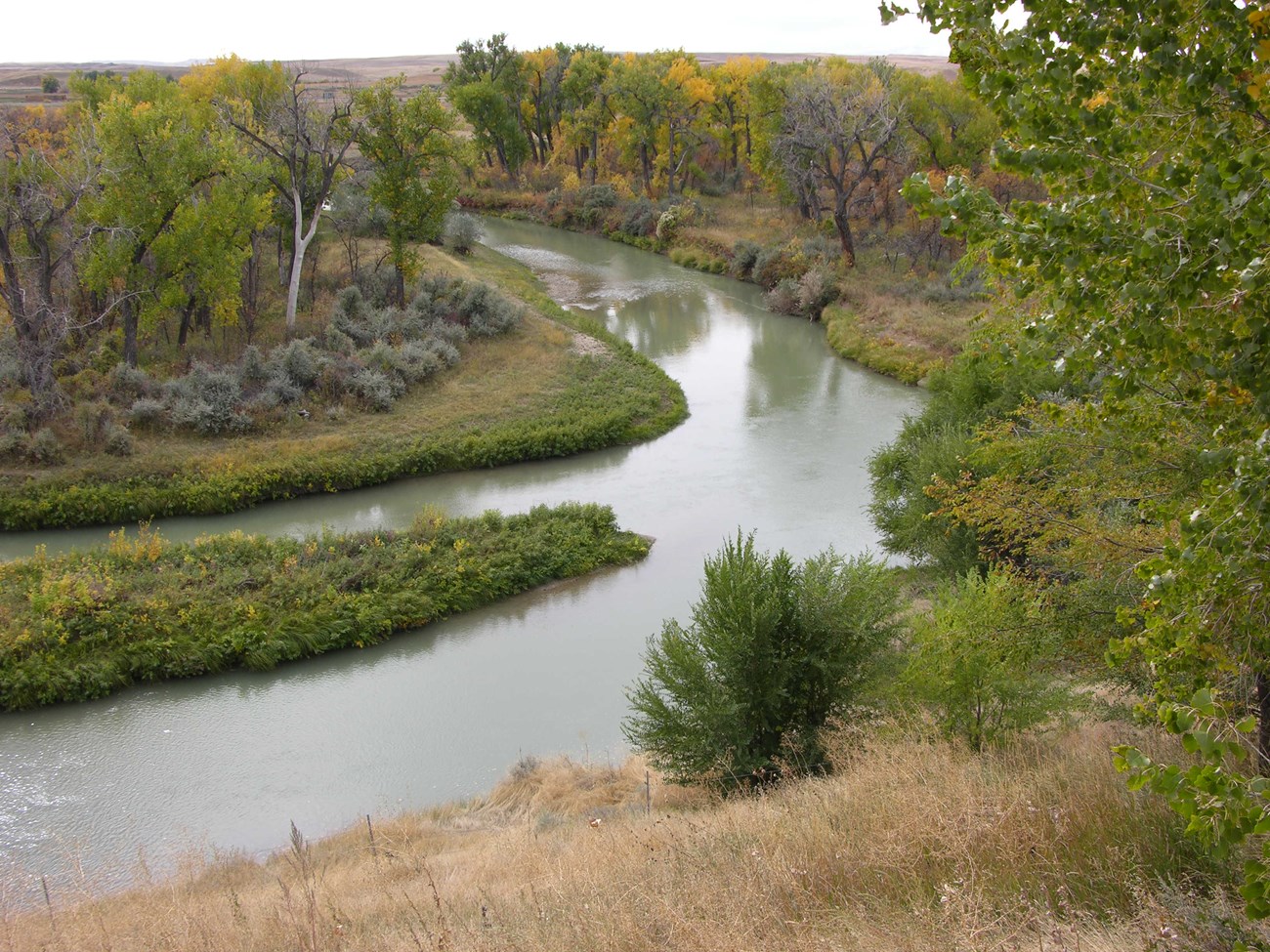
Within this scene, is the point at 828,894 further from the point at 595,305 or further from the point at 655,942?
the point at 595,305

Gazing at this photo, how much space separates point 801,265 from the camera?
3384 cm

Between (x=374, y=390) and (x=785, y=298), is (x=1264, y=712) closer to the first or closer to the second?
(x=374, y=390)

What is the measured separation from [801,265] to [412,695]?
24.6 metres

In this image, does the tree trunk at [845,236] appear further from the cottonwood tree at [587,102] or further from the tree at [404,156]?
the cottonwood tree at [587,102]

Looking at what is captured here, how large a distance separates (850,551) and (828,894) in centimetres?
1129

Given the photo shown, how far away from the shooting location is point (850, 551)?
53.3 ft

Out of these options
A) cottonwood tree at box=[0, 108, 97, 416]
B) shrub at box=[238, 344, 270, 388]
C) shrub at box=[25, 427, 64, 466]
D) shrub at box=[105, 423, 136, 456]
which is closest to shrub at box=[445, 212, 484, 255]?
cottonwood tree at box=[0, 108, 97, 416]

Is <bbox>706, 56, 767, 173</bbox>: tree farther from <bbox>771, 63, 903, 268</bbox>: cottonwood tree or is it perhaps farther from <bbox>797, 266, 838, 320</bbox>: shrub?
<bbox>797, 266, 838, 320</bbox>: shrub

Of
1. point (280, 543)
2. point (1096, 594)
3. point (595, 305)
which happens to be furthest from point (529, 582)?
point (595, 305)

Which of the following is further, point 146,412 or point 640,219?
point 640,219

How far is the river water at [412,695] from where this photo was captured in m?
10.8

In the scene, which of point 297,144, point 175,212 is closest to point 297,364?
point 175,212

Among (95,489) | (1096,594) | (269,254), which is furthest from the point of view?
(269,254)

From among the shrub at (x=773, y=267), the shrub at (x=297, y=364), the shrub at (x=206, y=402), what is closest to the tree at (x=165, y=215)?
the shrub at (x=206, y=402)
